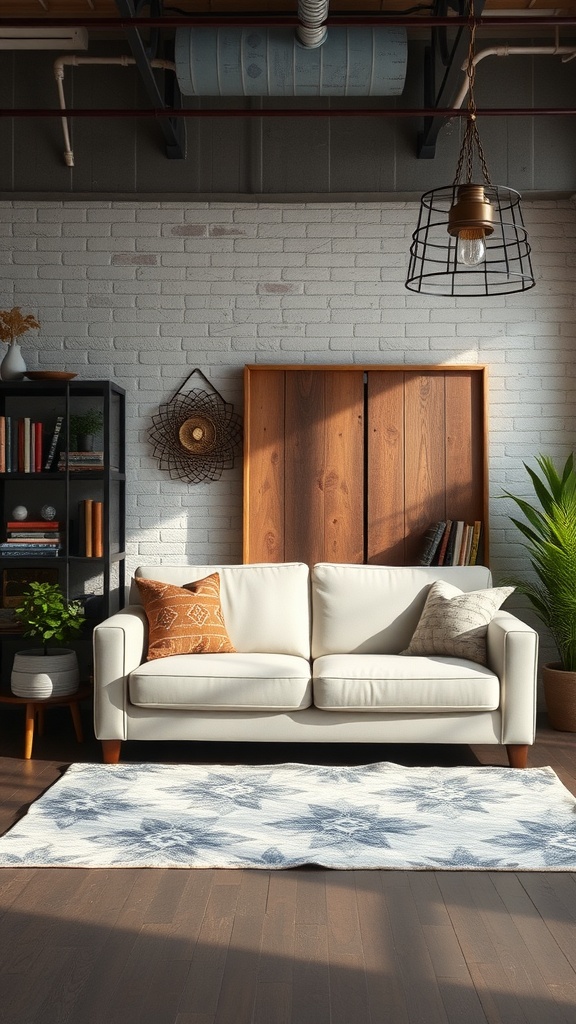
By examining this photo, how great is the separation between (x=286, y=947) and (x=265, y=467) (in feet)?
10.7

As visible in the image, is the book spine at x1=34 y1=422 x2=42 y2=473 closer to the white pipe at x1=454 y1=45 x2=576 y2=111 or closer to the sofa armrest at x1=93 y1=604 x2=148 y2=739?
the sofa armrest at x1=93 y1=604 x2=148 y2=739

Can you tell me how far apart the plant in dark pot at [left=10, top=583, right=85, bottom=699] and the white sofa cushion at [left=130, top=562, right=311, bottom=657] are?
377 millimetres

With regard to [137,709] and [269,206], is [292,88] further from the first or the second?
[137,709]

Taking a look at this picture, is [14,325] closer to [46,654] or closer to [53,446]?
[53,446]

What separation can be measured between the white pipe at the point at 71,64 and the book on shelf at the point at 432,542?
2742 millimetres

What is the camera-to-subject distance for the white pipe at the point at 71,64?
4801 mm

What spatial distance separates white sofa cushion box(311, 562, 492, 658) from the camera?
470 cm

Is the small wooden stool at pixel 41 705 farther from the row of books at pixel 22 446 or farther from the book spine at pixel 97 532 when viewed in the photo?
the row of books at pixel 22 446

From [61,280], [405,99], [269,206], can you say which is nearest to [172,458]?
[61,280]

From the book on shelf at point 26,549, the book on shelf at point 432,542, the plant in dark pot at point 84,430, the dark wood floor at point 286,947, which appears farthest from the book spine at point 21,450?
the dark wood floor at point 286,947

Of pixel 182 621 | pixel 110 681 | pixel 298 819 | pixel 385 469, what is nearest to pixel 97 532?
pixel 182 621

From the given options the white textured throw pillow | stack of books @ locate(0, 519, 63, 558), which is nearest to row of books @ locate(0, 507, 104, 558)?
stack of books @ locate(0, 519, 63, 558)

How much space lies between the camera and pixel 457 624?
4387mm

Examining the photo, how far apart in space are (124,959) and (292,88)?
154 inches
